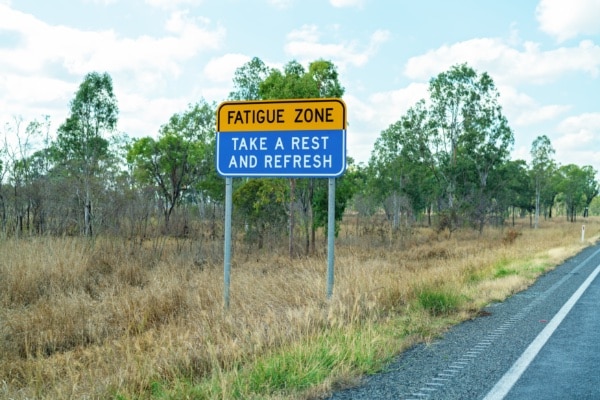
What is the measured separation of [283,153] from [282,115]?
2.05 feet

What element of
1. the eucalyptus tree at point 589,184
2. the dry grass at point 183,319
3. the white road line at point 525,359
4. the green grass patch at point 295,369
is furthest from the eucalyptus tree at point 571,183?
the green grass patch at point 295,369

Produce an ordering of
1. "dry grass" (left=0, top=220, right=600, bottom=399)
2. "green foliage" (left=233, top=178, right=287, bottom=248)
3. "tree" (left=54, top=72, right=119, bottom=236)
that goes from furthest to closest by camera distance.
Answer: "tree" (left=54, top=72, right=119, bottom=236), "green foliage" (left=233, top=178, right=287, bottom=248), "dry grass" (left=0, top=220, right=600, bottom=399)

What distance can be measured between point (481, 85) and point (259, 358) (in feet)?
134

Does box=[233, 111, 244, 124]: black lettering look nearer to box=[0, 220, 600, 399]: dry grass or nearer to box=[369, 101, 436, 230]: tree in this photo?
box=[0, 220, 600, 399]: dry grass

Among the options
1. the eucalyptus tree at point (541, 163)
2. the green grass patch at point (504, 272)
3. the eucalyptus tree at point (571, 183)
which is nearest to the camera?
the green grass patch at point (504, 272)

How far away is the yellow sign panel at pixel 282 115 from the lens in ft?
29.3

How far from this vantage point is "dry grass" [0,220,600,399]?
537 centimetres

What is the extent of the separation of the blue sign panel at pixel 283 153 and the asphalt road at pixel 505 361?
321cm

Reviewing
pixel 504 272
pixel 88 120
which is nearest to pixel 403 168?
pixel 88 120

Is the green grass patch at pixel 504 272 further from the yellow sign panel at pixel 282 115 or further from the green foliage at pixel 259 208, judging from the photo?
the green foliage at pixel 259 208

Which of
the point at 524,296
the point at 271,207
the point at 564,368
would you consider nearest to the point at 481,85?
the point at 271,207

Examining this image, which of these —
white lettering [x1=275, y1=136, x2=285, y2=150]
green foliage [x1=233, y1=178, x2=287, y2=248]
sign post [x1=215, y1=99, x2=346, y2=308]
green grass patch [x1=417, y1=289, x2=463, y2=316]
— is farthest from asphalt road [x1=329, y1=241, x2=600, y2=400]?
green foliage [x1=233, y1=178, x2=287, y2=248]

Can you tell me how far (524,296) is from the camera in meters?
11.1

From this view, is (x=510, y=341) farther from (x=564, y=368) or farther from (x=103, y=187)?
(x=103, y=187)
